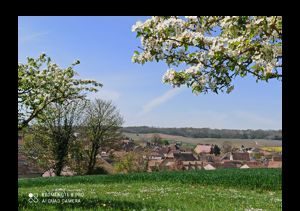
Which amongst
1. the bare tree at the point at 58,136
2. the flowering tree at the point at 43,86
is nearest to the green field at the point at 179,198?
the flowering tree at the point at 43,86

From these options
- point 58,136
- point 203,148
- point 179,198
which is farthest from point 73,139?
point 179,198

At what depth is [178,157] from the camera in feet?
113

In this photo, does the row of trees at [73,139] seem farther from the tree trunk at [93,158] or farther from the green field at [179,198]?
the green field at [179,198]

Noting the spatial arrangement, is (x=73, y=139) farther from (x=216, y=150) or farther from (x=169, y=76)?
(x=169, y=76)

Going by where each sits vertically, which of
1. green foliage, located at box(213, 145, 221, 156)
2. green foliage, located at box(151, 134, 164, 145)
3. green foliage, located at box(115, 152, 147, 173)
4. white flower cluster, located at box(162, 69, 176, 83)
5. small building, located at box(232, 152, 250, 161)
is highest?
white flower cluster, located at box(162, 69, 176, 83)

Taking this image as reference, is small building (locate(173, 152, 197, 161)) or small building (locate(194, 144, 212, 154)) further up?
small building (locate(194, 144, 212, 154))

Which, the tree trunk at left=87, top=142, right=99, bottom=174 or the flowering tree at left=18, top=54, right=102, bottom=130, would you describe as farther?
the tree trunk at left=87, top=142, right=99, bottom=174

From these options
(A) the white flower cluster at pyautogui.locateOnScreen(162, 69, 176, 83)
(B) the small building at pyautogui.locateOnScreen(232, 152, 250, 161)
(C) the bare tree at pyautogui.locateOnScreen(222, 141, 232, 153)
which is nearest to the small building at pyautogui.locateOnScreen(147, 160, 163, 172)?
(C) the bare tree at pyautogui.locateOnScreen(222, 141, 232, 153)

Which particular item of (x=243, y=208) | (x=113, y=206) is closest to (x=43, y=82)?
(x=113, y=206)

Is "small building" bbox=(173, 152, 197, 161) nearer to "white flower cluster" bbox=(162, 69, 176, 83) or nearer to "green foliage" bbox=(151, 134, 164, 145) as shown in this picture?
"green foliage" bbox=(151, 134, 164, 145)

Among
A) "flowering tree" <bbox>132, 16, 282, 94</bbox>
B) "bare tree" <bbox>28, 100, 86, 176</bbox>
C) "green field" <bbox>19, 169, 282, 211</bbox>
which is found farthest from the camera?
"bare tree" <bbox>28, 100, 86, 176</bbox>

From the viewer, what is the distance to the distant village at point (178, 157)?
33.8 metres

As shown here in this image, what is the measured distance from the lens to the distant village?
3378cm
